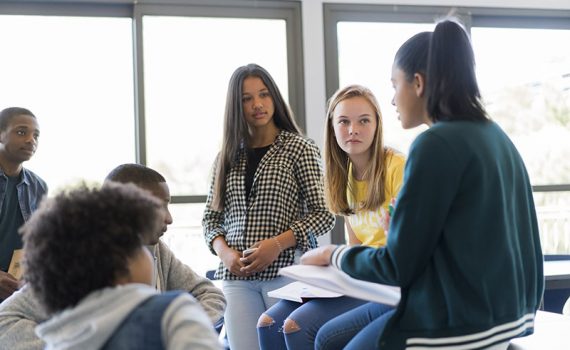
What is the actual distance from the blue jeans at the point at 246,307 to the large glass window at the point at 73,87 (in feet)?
7.34

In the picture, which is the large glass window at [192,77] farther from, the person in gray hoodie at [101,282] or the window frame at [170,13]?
the person in gray hoodie at [101,282]

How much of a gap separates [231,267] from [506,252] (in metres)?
1.21

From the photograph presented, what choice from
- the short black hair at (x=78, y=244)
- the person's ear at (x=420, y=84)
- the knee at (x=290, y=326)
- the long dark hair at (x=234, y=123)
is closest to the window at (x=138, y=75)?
the long dark hair at (x=234, y=123)

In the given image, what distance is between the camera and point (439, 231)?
1.36m

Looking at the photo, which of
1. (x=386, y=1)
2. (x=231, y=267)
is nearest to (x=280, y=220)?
(x=231, y=267)

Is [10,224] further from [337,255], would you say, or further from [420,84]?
[420,84]

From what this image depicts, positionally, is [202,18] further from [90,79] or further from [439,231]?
[439,231]

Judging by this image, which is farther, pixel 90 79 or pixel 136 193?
pixel 90 79

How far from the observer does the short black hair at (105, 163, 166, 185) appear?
5.67ft

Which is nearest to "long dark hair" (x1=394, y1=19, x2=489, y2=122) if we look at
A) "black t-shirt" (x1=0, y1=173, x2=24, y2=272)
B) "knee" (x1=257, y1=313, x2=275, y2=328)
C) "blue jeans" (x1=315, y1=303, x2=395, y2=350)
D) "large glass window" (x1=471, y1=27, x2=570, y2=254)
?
"blue jeans" (x1=315, y1=303, x2=395, y2=350)

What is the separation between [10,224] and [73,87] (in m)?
1.75

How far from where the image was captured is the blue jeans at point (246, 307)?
235 centimetres

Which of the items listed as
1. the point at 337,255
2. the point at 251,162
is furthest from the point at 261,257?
the point at 337,255

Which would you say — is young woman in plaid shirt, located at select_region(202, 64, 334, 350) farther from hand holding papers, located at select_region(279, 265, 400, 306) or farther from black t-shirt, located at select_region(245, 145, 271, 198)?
hand holding papers, located at select_region(279, 265, 400, 306)
